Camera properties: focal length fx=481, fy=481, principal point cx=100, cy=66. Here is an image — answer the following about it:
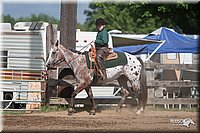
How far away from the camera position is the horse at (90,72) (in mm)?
12484

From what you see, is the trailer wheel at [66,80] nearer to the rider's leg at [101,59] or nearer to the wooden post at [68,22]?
the wooden post at [68,22]

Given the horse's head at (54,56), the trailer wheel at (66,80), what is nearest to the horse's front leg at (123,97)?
the trailer wheel at (66,80)

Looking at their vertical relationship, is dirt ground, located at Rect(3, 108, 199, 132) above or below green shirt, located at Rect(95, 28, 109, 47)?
below

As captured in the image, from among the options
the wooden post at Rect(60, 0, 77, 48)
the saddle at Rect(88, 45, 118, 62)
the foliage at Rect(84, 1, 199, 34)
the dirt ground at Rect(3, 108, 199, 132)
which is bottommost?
the dirt ground at Rect(3, 108, 199, 132)

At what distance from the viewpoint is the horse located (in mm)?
12484

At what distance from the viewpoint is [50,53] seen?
41.7 feet

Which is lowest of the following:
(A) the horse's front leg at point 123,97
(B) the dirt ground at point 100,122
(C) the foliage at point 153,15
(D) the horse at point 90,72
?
(B) the dirt ground at point 100,122

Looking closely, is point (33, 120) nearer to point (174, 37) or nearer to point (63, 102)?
point (63, 102)

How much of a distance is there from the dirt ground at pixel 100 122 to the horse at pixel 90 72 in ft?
1.48

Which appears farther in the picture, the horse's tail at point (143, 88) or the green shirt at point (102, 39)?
the horse's tail at point (143, 88)

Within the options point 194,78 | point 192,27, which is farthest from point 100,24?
point 192,27

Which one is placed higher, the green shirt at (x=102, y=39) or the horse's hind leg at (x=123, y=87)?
the green shirt at (x=102, y=39)

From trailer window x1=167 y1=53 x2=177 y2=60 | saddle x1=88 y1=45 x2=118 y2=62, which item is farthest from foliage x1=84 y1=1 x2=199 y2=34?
saddle x1=88 y1=45 x2=118 y2=62

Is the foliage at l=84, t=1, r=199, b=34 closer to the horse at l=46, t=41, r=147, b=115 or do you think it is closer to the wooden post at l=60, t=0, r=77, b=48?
the wooden post at l=60, t=0, r=77, b=48
